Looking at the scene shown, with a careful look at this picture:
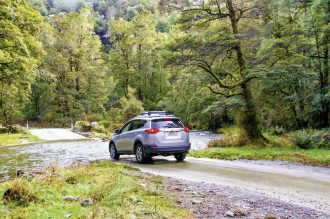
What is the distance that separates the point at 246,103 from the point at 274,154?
447cm

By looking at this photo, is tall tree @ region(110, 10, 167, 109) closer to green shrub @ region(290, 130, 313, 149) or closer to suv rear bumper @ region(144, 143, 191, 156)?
green shrub @ region(290, 130, 313, 149)

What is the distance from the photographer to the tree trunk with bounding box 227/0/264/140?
19094mm

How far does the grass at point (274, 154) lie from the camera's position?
45.0 ft

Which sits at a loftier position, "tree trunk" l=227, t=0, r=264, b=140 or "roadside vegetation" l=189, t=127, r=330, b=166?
"tree trunk" l=227, t=0, r=264, b=140

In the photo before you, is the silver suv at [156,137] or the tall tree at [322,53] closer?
the silver suv at [156,137]

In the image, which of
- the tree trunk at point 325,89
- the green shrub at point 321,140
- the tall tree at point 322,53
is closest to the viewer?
the green shrub at point 321,140

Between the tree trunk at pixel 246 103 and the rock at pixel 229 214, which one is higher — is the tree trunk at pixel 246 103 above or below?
above

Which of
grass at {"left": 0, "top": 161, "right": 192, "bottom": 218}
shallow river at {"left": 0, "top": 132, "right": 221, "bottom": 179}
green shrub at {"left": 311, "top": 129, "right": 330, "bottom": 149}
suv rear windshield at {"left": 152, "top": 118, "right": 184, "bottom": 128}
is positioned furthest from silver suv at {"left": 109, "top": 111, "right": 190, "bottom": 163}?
green shrub at {"left": 311, "top": 129, "right": 330, "bottom": 149}

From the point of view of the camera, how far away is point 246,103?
19.4m

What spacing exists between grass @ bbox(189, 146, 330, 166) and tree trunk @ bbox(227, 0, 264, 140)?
1235 millimetres

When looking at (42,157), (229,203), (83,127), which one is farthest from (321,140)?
(83,127)

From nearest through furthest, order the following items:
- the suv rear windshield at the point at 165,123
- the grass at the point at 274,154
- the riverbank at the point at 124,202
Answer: the riverbank at the point at 124,202
the grass at the point at 274,154
the suv rear windshield at the point at 165,123

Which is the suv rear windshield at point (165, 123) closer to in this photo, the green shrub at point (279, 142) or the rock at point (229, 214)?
the green shrub at point (279, 142)

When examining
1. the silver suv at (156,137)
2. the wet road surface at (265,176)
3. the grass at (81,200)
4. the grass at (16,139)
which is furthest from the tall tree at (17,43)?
the grass at (81,200)
